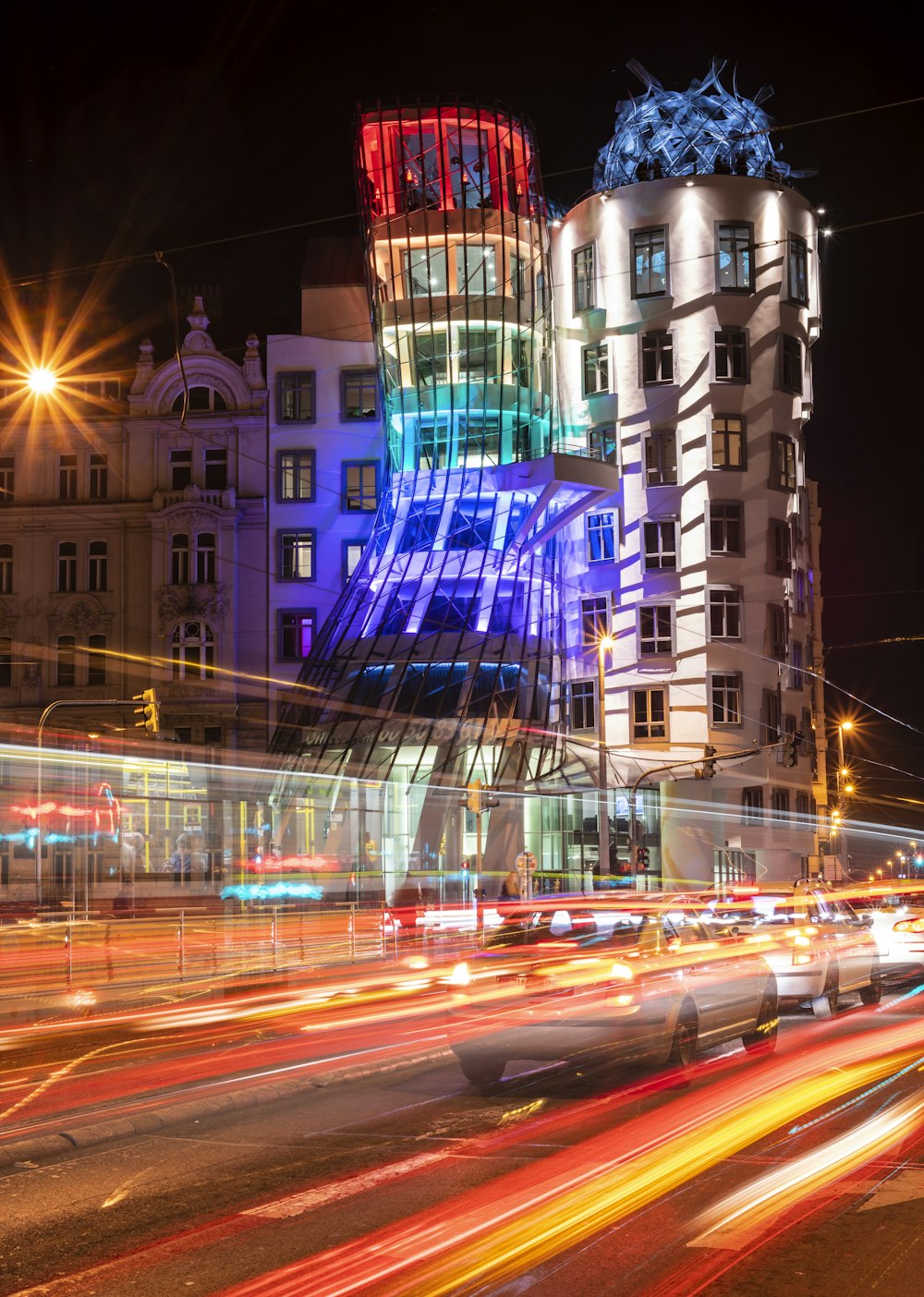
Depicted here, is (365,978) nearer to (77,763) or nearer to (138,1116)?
(138,1116)

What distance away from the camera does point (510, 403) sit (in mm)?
58375

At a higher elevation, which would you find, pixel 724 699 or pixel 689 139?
pixel 689 139

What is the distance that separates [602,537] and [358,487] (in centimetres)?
1126

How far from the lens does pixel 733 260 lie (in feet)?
186

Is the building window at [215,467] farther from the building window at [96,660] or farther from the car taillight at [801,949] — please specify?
the car taillight at [801,949]

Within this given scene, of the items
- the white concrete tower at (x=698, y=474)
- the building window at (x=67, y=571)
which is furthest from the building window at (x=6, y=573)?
the white concrete tower at (x=698, y=474)

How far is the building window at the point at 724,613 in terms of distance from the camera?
180 feet

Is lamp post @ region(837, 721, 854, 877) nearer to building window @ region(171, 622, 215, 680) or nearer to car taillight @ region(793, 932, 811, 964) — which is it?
building window @ region(171, 622, 215, 680)

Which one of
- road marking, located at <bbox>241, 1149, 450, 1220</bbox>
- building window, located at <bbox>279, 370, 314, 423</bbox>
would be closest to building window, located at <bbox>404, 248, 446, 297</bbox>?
building window, located at <bbox>279, 370, 314, 423</bbox>

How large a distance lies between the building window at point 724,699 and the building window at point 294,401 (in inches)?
815

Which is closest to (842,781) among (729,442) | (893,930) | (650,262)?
(729,442)

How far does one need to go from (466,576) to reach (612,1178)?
46256 mm

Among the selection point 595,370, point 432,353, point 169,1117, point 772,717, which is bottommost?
point 169,1117

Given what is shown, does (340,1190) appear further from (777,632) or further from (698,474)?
(777,632)
